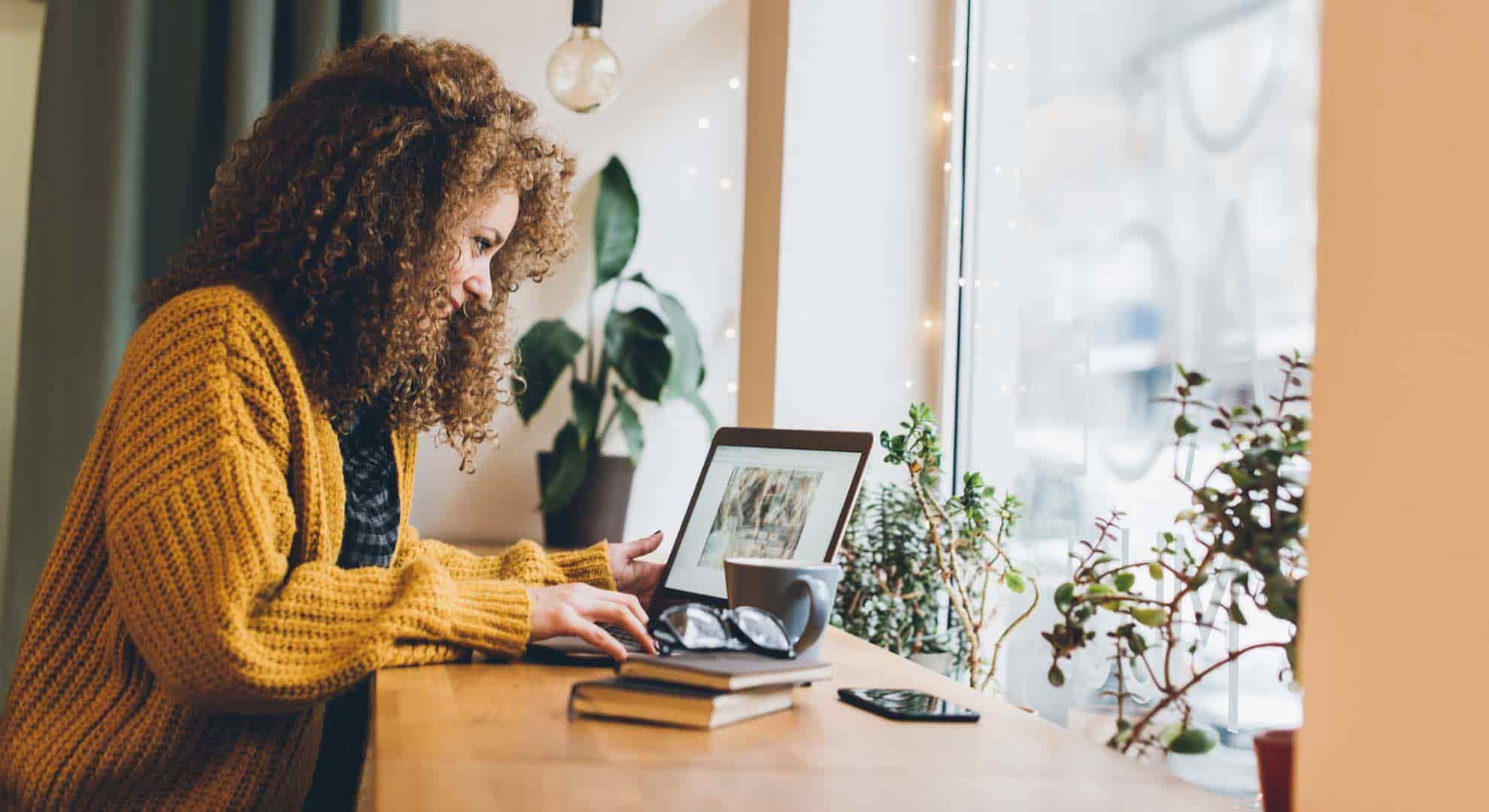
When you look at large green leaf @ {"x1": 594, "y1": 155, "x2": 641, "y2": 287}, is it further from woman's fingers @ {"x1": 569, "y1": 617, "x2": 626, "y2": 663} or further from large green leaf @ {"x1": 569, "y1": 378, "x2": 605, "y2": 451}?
woman's fingers @ {"x1": 569, "y1": 617, "x2": 626, "y2": 663}

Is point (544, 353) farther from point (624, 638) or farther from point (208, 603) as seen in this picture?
point (208, 603)

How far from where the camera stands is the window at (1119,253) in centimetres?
117

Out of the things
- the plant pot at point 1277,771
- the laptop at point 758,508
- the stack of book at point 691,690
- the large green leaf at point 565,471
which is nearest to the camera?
the plant pot at point 1277,771

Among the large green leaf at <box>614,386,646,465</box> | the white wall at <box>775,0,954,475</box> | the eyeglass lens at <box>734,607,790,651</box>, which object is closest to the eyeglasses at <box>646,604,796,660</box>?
the eyeglass lens at <box>734,607,790,651</box>

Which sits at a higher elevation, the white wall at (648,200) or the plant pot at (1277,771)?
the white wall at (648,200)

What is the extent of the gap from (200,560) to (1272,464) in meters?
0.78

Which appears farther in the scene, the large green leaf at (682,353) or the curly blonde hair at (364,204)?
the large green leaf at (682,353)

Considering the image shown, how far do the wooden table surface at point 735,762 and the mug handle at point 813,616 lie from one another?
0.16 feet

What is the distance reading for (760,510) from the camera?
1212 millimetres

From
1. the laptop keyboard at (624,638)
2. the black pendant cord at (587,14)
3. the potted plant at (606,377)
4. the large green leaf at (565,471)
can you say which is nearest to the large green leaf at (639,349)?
the potted plant at (606,377)

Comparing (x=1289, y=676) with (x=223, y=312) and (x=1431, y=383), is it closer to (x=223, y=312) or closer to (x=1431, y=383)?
(x=1431, y=383)

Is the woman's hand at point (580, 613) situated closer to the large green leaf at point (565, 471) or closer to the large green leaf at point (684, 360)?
the large green leaf at point (565, 471)

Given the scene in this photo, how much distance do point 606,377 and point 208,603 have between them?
1237 millimetres

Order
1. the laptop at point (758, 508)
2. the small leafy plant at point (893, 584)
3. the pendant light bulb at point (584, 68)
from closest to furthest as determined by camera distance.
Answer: the laptop at point (758, 508), the small leafy plant at point (893, 584), the pendant light bulb at point (584, 68)
